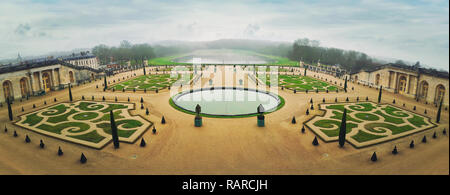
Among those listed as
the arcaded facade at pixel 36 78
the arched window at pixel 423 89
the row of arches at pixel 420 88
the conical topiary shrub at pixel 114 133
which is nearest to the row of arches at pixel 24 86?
the arcaded facade at pixel 36 78

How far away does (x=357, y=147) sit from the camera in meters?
25.5

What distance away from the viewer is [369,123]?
32.8 m

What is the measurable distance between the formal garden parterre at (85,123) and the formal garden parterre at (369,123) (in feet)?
74.6

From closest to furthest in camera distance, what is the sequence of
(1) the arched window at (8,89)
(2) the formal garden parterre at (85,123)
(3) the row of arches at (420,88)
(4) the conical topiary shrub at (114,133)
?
(4) the conical topiary shrub at (114,133) < (2) the formal garden parterre at (85,123) < (3) the row of arches at (420,88) < (1) the arched window at (8,89)

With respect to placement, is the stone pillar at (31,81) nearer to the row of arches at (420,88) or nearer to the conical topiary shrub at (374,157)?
the conical topiary shrub at (374,157)

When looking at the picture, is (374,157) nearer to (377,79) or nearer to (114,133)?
(114,133)

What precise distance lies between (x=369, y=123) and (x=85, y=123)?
37974 millimetres

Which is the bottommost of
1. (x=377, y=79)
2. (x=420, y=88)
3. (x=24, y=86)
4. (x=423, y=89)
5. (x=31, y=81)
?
(x=423, y=89)

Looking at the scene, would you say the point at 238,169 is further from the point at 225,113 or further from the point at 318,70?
the point at 318,70

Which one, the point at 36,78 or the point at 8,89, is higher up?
the point at 36,78

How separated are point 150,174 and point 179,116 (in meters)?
15.7

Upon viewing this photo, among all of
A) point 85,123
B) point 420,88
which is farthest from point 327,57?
point 85,123

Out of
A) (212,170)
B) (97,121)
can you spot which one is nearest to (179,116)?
(97,121)

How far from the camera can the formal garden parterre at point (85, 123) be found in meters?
28.2
